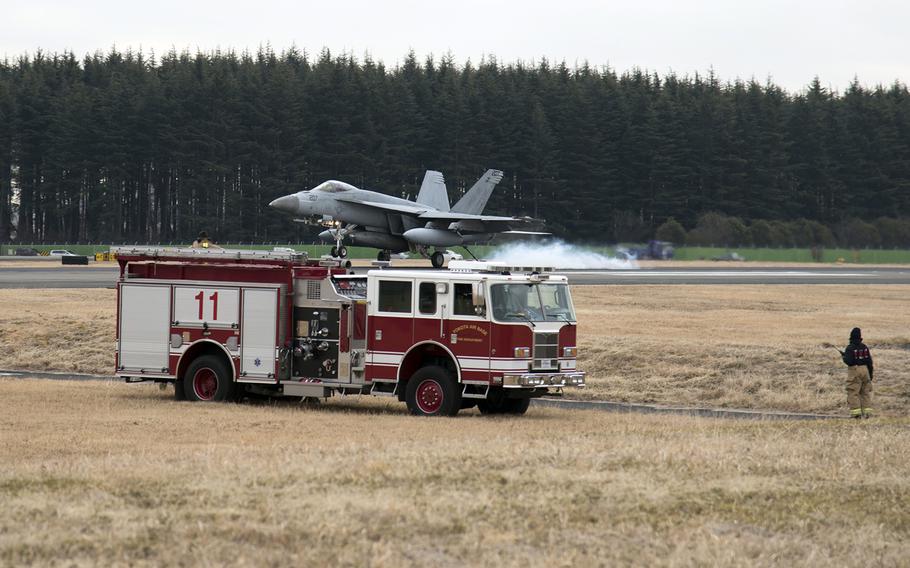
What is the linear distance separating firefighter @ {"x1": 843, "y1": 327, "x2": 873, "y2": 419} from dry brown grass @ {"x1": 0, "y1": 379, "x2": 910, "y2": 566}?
4.40 metres

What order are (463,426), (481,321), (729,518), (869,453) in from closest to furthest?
(729,518)
(869,453)
(463,426)
(481,321)

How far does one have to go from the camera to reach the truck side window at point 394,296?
21.5 meters

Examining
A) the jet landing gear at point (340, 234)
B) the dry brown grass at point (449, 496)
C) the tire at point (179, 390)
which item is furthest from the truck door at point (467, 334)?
the jet landing gear at point (340, 234)

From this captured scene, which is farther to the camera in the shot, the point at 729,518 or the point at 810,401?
the point at 810,401

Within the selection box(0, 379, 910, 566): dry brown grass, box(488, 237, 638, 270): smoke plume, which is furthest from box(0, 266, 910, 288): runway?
box(0, 379, 910, 566): dry brown grass

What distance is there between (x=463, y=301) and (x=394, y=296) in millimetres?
1304

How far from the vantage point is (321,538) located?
399 inches

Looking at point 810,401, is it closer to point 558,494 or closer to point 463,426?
point 463,426

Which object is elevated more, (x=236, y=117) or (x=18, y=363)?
(x=236, y=117)

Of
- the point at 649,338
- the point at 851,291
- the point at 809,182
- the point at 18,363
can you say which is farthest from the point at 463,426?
the point at 809,182

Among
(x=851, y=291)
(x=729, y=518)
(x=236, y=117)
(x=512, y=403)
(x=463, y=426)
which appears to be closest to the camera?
(x=729, y=518)

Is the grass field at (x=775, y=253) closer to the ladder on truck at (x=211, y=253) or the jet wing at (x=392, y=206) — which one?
the jet wing at (x=392, y=206)

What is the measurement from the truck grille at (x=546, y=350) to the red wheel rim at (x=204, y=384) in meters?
5.95

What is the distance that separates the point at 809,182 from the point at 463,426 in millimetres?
117995
